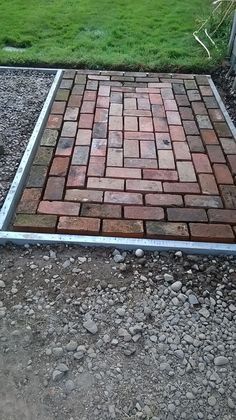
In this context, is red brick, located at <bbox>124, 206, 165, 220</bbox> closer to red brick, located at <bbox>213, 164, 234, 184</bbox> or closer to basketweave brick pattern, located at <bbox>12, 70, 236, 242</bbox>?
basketweave brick pattern, located at <bbox>12, 70, 236, 242</bbox>

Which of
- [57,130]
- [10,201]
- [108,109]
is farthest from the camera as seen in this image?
[108,109]

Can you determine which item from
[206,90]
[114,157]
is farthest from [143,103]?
[114,157]

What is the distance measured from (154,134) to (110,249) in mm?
1494

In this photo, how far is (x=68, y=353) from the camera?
6.48 feet

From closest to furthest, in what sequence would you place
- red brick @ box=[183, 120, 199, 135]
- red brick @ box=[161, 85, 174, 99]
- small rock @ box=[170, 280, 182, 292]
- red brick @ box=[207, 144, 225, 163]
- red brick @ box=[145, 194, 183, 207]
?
small rock @ box=[170, 280, 182, 292] → red brick @ box=[145, 194, 183, 207] → red brick @ box=[207, 144, 225, 163] → red brick @ box=[183, 120, 199, 135] → red brick @ box=[161, 85, 174, 99]

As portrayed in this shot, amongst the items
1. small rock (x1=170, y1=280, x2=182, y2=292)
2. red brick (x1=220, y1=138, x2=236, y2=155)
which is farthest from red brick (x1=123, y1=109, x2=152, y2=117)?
small rock (x1=170, y1=280, x2=182, y2=292)

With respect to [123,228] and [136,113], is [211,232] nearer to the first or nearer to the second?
[123,228]

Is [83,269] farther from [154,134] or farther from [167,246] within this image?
[154,134]

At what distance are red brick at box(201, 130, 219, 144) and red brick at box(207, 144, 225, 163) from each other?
2.6 inches

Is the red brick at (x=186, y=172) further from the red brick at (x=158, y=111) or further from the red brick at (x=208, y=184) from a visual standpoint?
the red brick at (x=158, y=111)

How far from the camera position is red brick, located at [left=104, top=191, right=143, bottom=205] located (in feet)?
9.38

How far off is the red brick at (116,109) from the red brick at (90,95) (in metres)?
0.21

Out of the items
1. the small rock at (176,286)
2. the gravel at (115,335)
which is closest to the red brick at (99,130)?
the gravel at (115,335)

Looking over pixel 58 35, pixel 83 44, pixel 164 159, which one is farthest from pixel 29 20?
pixel 164 159
